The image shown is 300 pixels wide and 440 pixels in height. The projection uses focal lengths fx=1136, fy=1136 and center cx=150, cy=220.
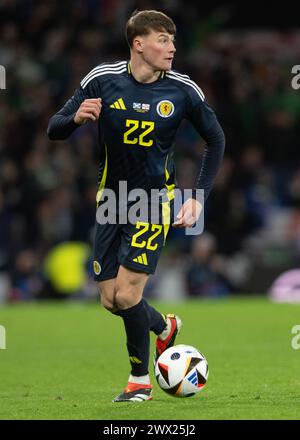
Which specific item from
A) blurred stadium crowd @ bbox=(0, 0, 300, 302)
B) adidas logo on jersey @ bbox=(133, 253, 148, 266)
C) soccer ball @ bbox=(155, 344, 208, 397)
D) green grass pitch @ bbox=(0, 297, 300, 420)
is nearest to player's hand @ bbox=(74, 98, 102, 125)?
adidas logo on jersey @ bbox=(133, 253, 148, 266)

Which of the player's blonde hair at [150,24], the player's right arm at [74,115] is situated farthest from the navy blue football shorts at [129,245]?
the player's blonde hair at [150,24]

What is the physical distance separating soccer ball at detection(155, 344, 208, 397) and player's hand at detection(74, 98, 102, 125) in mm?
1680

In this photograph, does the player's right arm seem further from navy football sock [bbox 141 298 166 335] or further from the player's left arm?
navy football sock [bbox 141 298 166 335]

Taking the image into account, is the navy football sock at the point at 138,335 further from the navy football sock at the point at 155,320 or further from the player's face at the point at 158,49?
the player's face at the point at 158,49

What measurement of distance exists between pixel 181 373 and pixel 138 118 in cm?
168

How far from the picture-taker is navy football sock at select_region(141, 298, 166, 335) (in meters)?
7.73

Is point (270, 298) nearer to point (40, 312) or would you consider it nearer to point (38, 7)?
point (40, 312)

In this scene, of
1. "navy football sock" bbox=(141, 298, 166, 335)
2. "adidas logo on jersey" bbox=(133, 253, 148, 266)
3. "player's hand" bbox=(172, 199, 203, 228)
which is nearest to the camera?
"player's hand" bbox=(172, 199, 203, 228)

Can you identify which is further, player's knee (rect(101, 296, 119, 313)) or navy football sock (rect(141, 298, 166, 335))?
navy football sock (rect(141, 298, 166, 335))

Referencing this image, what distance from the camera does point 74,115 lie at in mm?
7172

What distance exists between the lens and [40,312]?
52.3 feet

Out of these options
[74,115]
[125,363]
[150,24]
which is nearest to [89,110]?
[74,115]

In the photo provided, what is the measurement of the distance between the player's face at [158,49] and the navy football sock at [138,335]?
62.3 inches
